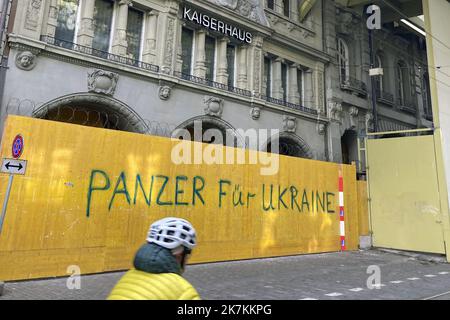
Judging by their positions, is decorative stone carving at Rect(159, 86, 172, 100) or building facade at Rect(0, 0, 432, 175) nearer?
building facade at Rect(0, 0, 432, 175)

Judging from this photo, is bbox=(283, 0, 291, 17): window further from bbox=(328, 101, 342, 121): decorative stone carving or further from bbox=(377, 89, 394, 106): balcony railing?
bbox=(377, 89, 394, 106): balcony railing

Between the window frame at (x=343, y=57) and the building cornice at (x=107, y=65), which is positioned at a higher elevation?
the window frame at (x=343, y=57)

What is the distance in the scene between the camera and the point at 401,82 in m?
21.8

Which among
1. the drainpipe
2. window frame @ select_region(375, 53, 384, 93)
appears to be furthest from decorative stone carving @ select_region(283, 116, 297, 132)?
the drainpipe

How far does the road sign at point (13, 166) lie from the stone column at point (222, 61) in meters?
8.33

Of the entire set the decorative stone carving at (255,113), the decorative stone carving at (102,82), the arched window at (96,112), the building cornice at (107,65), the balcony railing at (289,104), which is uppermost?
the balcony railing at (289,104)

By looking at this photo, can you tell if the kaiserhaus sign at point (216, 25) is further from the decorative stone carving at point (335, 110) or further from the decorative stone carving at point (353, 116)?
the decorative stone carving at point (353, 116)

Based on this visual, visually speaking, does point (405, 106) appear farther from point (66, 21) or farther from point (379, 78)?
point (66, 21)

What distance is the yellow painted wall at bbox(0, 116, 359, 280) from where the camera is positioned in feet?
22.3

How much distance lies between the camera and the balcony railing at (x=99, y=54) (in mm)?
10078

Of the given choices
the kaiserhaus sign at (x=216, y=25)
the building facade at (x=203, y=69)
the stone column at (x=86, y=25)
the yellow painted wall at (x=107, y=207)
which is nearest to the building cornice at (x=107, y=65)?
the building facade at (x=203, y=69)

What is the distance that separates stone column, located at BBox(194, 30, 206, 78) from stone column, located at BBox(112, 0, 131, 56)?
2.65 metres

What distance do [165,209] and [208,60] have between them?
23.2 feet

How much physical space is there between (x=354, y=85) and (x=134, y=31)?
37.3 ft
